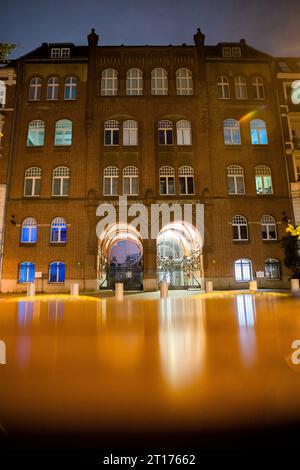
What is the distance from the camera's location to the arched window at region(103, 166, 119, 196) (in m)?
21.6

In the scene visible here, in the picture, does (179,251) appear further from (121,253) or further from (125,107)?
(125,107)

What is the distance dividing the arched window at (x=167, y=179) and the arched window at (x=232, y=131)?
18.8ft

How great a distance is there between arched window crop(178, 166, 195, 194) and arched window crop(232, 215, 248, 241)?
14.2ft

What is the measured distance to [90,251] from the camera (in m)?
20.3

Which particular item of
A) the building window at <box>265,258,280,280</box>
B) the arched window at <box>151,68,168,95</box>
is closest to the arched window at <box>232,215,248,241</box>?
the building window at <box>265,258,280,280</box>

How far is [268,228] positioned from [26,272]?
19.8 m

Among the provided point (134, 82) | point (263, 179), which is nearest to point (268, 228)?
point (263, 179)

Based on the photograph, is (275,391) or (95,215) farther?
(95,215)

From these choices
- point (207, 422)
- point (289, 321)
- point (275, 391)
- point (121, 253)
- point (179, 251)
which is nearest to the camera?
point (207, 422)

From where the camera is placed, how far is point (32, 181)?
21906mm

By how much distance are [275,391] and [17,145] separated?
25.1m

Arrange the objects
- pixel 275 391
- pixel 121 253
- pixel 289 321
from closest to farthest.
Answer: pixel 275 391, pixel 289 321, pixel 121 253

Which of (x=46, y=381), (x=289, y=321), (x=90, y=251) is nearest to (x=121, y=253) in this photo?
(x=90, y=251)

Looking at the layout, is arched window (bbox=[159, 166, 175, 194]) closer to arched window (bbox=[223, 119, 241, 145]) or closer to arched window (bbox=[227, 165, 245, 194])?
arched window (bbox=[227, 165, 245, 194])
